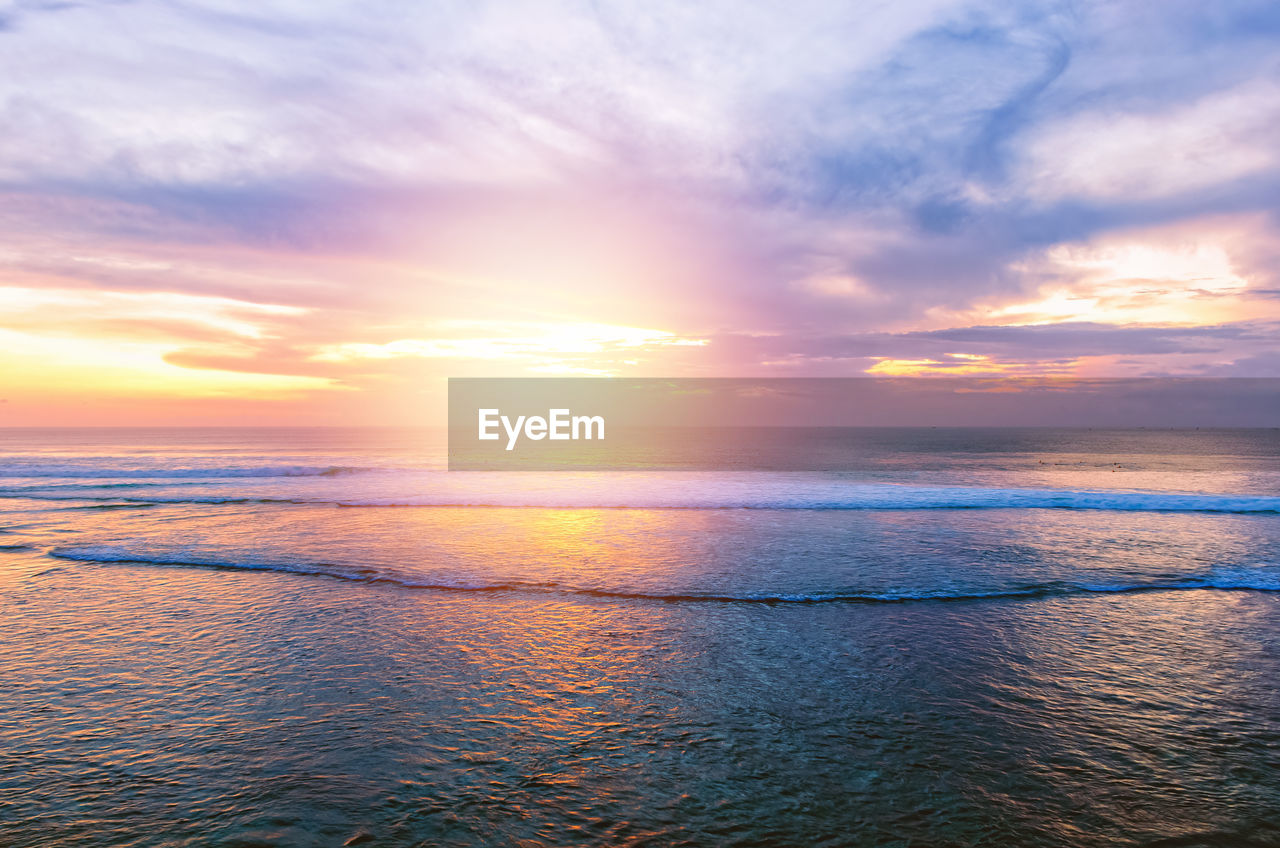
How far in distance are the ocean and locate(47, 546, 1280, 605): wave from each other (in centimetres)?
10

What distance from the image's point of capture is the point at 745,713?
635cm

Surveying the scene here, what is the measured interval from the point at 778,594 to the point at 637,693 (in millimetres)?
4899

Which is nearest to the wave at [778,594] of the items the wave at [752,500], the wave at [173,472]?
the wave at [752,500]

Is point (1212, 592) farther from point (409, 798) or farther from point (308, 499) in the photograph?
point (308, 499)

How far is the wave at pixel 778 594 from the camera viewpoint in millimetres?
10898

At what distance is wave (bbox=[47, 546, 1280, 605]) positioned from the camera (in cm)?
1090

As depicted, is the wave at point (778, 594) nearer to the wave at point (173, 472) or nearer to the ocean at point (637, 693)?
the ocean at point (637, 693)

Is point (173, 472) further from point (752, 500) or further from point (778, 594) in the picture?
point (778, 594)

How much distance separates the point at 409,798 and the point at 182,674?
4.25m

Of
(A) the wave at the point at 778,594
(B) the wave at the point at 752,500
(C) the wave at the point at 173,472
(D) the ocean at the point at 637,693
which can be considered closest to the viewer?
(D) the ocean at the point at 637,693

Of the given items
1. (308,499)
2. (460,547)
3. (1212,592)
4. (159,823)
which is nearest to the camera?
(159,823)

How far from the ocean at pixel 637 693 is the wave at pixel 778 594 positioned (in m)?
0.10

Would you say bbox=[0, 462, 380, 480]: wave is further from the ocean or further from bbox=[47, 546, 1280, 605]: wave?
bbox=[47, 546, 1280, 605]: wave

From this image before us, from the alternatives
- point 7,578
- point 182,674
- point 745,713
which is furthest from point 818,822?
point 7,578
